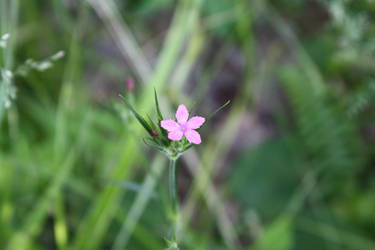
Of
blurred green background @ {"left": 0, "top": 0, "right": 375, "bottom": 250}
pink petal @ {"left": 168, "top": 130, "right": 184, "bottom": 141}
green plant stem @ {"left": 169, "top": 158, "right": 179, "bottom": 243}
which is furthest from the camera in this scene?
blurred green background @ {"left": 0, "top": 0, "right": 375, "bottom": 250}

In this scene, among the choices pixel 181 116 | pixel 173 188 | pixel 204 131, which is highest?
pixel 204 131

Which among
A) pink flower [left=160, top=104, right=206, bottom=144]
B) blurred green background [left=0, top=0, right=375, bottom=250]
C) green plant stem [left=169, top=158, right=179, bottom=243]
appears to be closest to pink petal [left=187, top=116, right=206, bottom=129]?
pink flower [left=160, top=104, right=206, bottom=144]

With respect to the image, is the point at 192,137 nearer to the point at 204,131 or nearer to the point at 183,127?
the point at 183,127

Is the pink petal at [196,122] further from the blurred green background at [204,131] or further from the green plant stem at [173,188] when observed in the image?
the blurred green background at [204,131]

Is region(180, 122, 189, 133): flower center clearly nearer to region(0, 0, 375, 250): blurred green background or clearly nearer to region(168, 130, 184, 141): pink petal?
region(168, 130, 184, 141): pink petal

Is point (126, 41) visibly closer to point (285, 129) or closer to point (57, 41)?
point (57, 41)

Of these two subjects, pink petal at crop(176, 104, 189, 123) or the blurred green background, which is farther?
the blurred green background

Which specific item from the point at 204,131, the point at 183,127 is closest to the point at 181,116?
the point at 183,127
